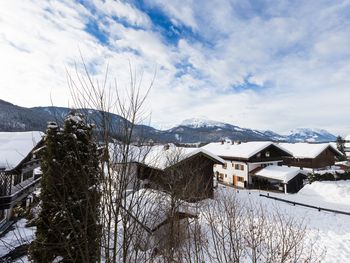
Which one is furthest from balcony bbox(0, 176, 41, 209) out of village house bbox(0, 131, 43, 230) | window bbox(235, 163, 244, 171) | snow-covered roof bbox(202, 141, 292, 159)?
window bbox(235, 163, 244, 171)

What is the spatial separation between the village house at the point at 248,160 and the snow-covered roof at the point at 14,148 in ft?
91.4

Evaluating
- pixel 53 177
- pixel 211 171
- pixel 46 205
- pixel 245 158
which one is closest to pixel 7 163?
pixel 46 205

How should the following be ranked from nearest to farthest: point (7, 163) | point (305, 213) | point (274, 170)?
point (7, 163) < point (305, 213) < point (274, 170)

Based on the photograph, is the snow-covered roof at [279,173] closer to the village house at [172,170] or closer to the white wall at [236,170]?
the white wall at [236,170]

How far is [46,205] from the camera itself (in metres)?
7.49

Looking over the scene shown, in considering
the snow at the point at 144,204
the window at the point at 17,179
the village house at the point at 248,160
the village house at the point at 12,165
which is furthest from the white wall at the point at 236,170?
the snow at the point at 144,204

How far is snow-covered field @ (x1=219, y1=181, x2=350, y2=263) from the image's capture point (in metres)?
11.7

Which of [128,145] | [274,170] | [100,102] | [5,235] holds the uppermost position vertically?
[100,102]

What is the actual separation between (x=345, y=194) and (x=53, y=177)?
90.9 feet

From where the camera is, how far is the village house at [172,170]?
4.49 metres

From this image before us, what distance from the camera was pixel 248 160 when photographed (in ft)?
111

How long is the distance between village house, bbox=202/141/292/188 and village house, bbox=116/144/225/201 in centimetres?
1332

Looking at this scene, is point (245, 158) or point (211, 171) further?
point (245, 158)

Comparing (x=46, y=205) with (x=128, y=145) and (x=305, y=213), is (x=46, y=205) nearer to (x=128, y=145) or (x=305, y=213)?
(x=128, y=145)
